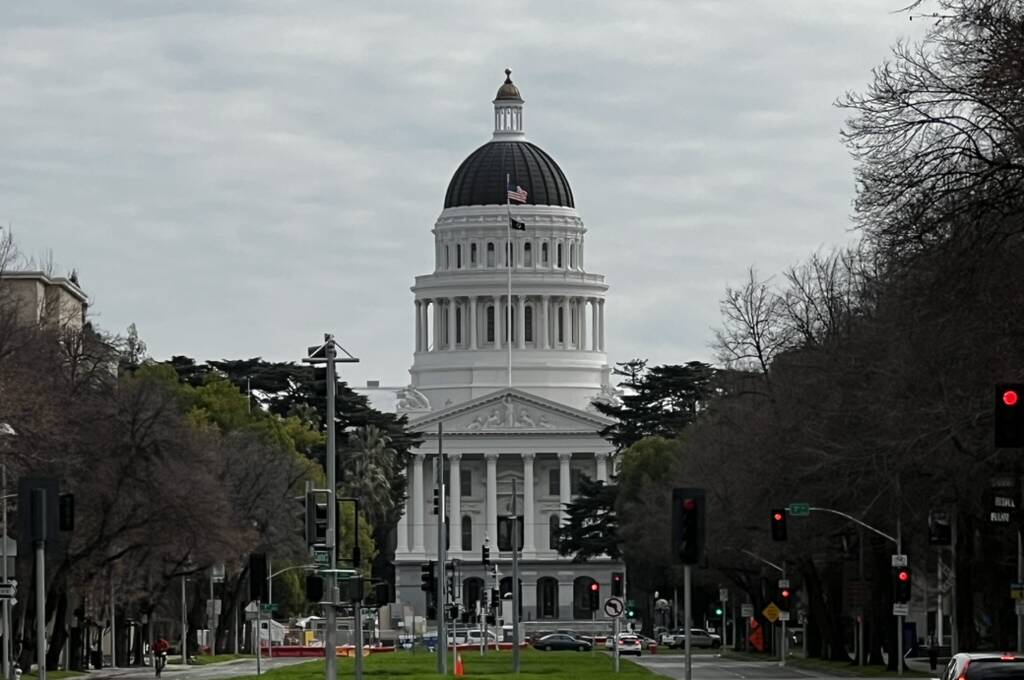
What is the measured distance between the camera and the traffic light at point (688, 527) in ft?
115

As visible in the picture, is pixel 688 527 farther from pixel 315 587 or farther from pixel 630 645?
pixel 630 645

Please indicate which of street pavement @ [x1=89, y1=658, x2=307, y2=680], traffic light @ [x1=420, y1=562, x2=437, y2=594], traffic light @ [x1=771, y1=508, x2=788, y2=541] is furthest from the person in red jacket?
traffic light @ [x1=771, y1=508, x2=788, y2=541]

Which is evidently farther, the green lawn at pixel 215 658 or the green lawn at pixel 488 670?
the green lawn at pixel 215 658

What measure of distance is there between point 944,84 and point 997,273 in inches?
130

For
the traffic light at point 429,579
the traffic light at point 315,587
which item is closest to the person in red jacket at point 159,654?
the traffic light at point 429,579

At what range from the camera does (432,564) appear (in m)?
84.7

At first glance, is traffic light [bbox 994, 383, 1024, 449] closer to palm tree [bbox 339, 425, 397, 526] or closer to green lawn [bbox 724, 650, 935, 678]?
green lawn [bbox 724, 650, 935, 678]

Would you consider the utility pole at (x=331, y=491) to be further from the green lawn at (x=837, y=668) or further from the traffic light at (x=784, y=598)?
the traffic light at (x=784, y=598)

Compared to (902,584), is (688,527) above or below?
below

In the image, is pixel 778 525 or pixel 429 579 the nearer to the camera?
pixel 778 525

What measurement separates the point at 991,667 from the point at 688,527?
4.97 meters

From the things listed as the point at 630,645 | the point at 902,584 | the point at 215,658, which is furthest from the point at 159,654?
the point at 630,645

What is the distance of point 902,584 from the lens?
73.2 m

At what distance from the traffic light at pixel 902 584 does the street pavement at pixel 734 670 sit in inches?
89.2
